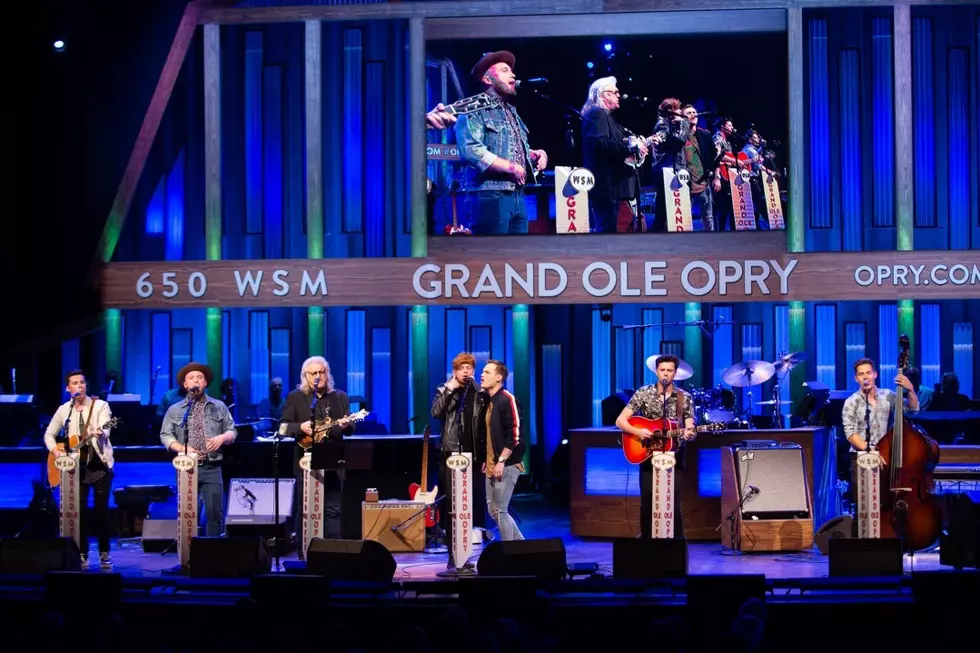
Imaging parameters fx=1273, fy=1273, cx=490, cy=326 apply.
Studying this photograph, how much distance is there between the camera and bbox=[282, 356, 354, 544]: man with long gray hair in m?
10.6

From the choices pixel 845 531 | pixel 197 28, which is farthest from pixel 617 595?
pixel 197 28

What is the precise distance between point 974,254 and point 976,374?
163 centimetres

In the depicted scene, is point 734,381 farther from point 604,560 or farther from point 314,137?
point 314,137

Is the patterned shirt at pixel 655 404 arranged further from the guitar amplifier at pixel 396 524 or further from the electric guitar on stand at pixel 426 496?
the guitar amplifier at pixel 396 524

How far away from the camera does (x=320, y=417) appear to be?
1098 cm

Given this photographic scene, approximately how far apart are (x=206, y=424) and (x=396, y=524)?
2.16m

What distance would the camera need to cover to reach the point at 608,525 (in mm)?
12562

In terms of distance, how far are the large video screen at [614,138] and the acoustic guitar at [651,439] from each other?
5.30 m

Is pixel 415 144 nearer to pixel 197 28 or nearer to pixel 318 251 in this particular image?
pixel 318 251

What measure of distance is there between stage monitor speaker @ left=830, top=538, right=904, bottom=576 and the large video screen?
7.56 metres

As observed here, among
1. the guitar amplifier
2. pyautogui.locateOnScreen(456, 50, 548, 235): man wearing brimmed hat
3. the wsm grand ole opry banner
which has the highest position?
pyautogui.locateOnScreen(456, 50, 548, 235): man wearing brimmed hat

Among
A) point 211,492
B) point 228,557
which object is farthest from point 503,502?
point 211,492

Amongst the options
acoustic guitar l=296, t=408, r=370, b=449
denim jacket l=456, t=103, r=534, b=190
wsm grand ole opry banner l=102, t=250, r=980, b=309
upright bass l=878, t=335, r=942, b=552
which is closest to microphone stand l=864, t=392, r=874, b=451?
upright bass l=878, t=335, r=942, b=552

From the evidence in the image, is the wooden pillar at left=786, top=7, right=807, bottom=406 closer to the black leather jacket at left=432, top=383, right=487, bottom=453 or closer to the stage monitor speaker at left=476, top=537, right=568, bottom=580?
the black leather jacket at left=432, top=383, right=487, bottom=453
